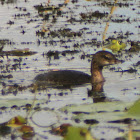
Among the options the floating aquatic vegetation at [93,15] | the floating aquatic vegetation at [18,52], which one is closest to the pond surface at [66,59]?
the floating aquatic vegetation at [93,15]

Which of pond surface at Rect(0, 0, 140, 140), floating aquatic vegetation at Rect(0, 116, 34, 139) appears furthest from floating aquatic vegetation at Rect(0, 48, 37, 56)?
floating aquatic vegetation at Rect(0, 116, 34, 139)

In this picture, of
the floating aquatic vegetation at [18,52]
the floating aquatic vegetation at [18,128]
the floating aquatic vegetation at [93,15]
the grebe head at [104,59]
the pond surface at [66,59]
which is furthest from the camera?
the floating aquatic vegetation at [93,15]

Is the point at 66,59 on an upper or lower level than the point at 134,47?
lower

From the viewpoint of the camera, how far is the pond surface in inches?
187

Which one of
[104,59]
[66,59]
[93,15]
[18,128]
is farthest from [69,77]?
[93,15]

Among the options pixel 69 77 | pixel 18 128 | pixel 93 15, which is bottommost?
pixel 69 77

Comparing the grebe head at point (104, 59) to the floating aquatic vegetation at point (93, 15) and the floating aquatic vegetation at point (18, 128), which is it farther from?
the floating aquatic vegetation at point (93, 15)

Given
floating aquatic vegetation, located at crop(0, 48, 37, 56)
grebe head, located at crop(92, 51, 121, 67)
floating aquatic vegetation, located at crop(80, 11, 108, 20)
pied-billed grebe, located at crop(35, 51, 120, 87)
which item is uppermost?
floating aquatic vegetation, located at crop(80, 11, 108, 20)

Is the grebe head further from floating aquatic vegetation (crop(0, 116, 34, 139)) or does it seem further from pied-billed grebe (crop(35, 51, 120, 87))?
floating aquatic vegetation (crop(0, 116, 34, 139))

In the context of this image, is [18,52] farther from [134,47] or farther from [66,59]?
[134,47]

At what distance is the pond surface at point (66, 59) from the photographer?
4.75m

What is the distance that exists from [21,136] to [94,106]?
38.8 inches

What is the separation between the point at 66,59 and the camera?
9766 mm

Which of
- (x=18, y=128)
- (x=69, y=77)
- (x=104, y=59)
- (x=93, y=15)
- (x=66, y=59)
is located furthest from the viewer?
(x=93, y=15)
